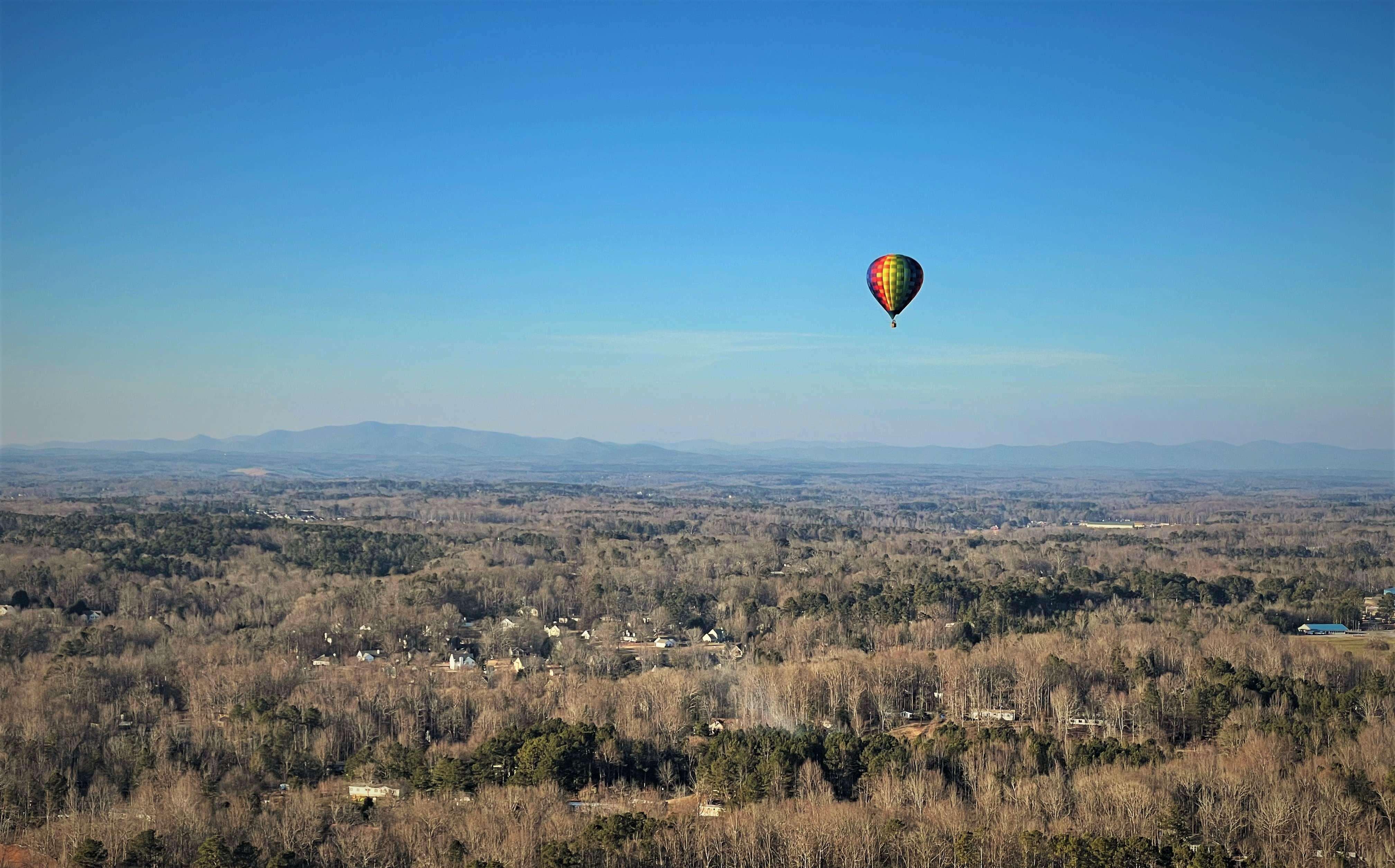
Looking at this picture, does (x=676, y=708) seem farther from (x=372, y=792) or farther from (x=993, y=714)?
(x=993, y=714)

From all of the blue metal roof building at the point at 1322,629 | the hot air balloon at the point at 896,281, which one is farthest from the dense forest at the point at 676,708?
the hot air balloon at the point at 896,281

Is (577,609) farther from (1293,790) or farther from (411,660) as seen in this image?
(1293,790)

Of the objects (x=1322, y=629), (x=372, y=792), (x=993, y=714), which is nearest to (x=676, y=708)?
(x=372, y=792)

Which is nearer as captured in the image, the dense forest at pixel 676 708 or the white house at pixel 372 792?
the dense forest at pixel 676 708

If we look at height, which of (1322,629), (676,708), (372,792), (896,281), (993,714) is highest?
(896,281)

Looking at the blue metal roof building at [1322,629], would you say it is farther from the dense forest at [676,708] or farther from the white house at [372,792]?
the white house at [372,792]

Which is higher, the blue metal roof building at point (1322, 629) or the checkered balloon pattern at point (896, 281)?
the checkered balloon pattern at point (896, 281)
